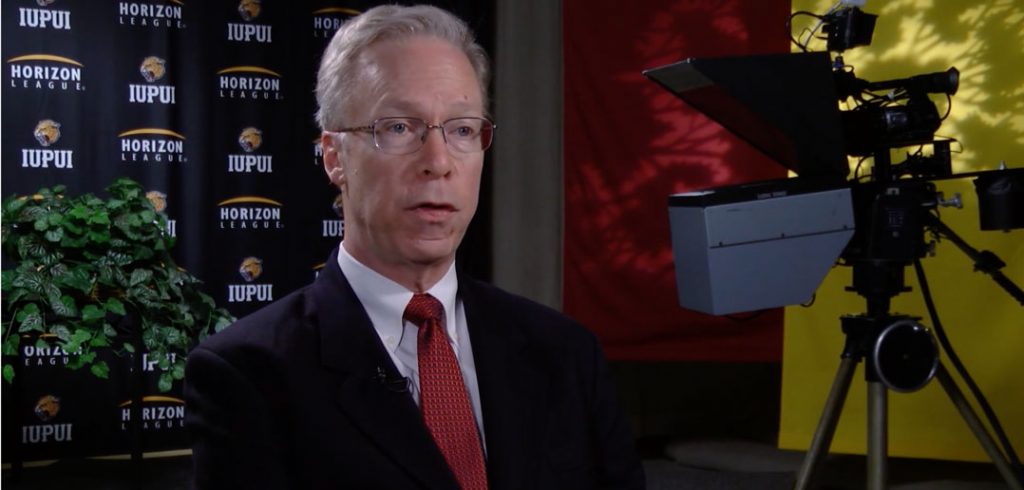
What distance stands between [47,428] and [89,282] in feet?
3.65

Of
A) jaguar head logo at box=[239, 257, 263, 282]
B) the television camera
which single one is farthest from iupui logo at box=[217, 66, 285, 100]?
the television camera

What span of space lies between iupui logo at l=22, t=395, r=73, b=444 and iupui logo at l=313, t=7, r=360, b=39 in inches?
77.4

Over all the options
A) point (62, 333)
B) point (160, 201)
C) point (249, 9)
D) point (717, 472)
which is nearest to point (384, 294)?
point (62, 333)

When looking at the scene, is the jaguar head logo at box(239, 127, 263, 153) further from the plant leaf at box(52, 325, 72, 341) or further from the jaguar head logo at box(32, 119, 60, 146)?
the plant leaf at box(52, 325, 72, 341)

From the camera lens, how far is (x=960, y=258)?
147 inches

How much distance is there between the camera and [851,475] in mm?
3900

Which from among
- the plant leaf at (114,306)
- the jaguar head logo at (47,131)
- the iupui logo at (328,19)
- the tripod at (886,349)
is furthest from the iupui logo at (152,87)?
the tripod at (886,349)

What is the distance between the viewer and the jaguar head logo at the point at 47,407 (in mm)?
4137

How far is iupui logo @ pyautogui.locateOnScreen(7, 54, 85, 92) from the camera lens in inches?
163

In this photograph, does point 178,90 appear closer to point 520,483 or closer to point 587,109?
point 587,109

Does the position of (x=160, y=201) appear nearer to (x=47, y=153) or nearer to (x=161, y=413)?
(x=47, y=153)

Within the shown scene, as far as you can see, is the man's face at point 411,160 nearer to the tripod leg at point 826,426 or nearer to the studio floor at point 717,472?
the tripod leg at point 826,426

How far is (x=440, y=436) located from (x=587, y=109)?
3.65 meters

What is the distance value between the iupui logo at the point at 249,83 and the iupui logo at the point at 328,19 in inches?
11.4
